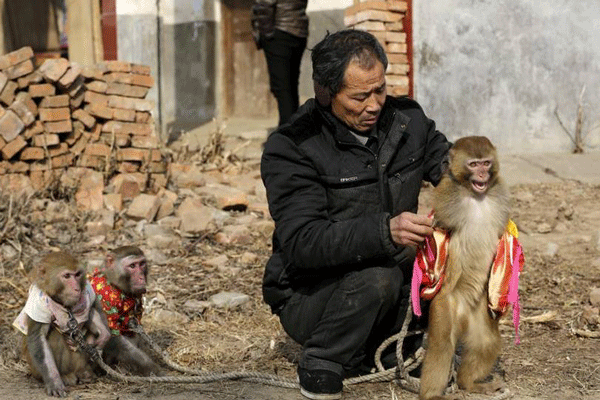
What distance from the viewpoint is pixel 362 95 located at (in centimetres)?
409

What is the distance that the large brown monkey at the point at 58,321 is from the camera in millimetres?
4367

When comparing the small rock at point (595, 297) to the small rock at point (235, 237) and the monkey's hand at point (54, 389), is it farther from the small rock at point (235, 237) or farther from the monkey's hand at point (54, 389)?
the monkey's hand at point (54, 389)

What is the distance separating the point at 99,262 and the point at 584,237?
3369 mm

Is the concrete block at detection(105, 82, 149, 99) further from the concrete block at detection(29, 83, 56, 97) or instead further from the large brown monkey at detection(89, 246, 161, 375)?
the large brown monkey at detection(89, 246, 161, 375)

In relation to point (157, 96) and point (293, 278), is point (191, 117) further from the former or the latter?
point (293, 278)

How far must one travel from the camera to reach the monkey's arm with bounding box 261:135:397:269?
3938mm

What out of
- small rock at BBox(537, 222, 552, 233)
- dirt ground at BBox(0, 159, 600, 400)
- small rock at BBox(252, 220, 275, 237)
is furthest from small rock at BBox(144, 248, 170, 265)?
small rock at BBox(537, 222, 552, 233)

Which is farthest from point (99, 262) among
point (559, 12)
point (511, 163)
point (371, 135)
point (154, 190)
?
point (559, 12)

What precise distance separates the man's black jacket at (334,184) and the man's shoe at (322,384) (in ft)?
1.36

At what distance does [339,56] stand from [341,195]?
1.91ft

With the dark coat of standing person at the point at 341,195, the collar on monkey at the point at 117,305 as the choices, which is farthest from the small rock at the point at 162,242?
the dark coat of standing person at the point at 341,195

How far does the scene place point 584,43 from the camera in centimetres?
904

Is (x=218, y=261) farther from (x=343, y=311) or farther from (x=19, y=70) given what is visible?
(x=343, y=311)

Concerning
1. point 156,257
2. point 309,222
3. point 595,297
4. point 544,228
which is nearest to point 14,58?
point 156,257
